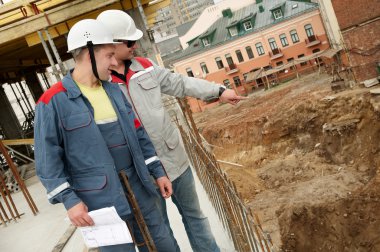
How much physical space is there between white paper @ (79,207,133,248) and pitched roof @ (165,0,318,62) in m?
39.5

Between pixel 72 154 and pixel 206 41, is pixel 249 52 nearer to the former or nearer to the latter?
pixel 206 41

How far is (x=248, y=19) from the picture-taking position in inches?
1596

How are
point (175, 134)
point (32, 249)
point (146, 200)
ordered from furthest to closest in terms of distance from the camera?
point (32, 249)
point (175, 134)
point (146, 200)

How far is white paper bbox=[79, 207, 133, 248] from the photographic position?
2225mm

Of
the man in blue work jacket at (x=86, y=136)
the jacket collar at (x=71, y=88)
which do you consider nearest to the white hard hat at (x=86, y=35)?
the man in blue work jacket at (x=86, y=136)

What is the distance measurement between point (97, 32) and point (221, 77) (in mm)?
39818

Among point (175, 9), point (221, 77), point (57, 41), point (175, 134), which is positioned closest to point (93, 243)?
point (175, 134)

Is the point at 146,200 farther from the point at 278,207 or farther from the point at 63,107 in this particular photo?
the point at 278,207

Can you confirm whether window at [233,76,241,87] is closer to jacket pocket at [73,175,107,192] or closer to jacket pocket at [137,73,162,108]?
jacket pocket at [137,73,162,108]

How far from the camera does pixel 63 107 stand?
224 cm

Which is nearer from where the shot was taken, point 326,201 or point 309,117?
point 326,201

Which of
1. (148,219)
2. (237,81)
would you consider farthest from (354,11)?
(237,81)

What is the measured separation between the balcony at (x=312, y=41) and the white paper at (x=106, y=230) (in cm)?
3919

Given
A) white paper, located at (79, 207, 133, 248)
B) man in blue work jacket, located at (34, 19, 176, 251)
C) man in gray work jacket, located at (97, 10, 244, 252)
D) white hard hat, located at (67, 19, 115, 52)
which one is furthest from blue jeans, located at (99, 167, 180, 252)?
white hard hat, located at (67, 19, 115, 52)
